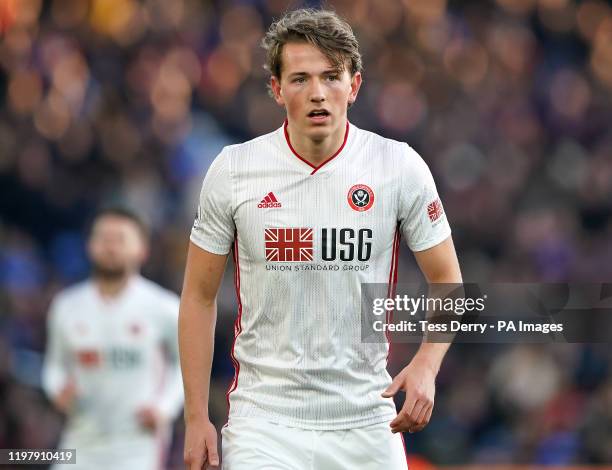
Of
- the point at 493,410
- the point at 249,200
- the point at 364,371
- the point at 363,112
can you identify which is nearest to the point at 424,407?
the point at 364,371

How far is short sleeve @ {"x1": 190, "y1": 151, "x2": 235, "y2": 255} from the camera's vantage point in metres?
3.94

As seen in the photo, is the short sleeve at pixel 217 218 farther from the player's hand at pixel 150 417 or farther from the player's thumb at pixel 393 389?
the player's hand at pixel 150 417

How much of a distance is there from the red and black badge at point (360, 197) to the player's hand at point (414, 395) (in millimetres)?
558

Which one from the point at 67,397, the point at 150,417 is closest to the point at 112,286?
the point at 67,397

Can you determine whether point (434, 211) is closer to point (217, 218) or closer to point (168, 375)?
point (217, 218)

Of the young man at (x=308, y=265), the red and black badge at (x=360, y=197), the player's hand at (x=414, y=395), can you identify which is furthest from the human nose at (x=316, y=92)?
the player's hand at (x=414, y=395)

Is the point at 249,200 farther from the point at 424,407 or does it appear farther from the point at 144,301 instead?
the point at 144,301

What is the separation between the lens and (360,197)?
12.9ft

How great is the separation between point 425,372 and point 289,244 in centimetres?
61

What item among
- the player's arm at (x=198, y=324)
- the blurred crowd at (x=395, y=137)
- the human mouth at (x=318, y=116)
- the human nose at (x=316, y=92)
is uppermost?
the blurred crowd at (x=395, y=137)

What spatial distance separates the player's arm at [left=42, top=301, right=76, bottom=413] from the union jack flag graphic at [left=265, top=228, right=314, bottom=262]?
12.9 ft

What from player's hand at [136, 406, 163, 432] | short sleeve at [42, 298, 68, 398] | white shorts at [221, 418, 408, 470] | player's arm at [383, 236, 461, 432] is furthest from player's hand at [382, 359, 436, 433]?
short sleeve at [42, 298, 68, 398]

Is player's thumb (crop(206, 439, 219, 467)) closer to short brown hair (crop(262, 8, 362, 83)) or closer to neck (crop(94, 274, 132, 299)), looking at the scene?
short brown hair (crop(262, 8, 362, 83))

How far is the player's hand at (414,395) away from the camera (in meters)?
3.64
